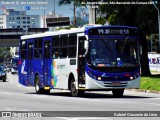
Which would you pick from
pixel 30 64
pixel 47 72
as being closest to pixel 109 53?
pixel 47 72

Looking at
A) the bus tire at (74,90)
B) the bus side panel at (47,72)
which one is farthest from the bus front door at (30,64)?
the bus tire at (74,90)

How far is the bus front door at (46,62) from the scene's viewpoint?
29.8 metres

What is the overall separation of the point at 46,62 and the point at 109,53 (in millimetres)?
5182

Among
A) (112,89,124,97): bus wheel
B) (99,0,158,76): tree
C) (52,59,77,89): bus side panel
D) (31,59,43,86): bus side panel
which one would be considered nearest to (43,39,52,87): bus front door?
(31,59,43,86): bus side panel

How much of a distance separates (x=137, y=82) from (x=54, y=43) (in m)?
4.66

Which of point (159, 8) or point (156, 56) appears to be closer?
point (159, 8)

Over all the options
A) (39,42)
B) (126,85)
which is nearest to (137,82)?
(126,85)

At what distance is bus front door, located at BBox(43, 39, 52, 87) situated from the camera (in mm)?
29794

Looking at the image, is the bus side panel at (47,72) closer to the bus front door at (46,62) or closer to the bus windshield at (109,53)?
the bus front door at (46,62)

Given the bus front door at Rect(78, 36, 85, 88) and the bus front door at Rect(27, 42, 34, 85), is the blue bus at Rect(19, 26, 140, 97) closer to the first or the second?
the bus front door at Rect(78, 36, 85, 88)

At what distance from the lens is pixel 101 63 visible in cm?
2595

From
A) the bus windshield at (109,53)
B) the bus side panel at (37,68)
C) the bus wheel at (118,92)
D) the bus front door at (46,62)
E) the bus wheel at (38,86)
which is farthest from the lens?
the bus wheel at (38,86)

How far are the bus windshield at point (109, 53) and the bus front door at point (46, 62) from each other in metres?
4.23

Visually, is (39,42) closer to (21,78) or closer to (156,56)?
(21,78)
